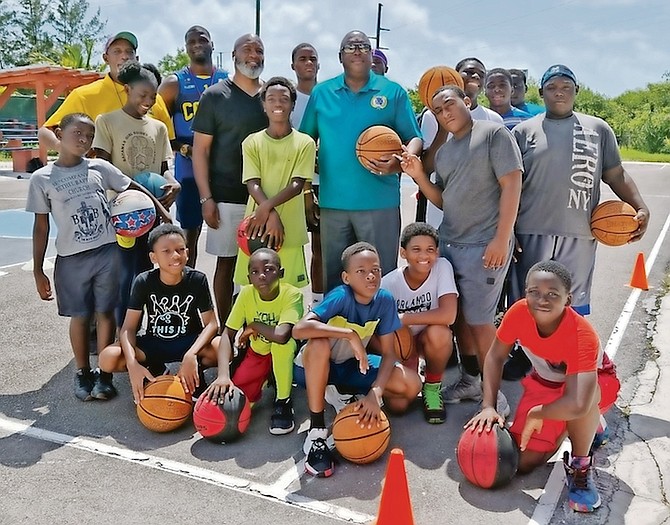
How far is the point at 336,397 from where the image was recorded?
443cm

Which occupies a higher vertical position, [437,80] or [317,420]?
[437,80]

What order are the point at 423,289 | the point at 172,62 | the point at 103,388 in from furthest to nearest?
the point at 172,62, the point at 103,388, the point at 423,289

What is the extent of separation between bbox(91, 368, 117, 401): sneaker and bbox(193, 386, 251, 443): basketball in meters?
0.98

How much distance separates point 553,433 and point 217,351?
2.20 metres

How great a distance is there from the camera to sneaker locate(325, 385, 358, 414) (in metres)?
4.41

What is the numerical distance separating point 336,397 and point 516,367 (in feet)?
5.36

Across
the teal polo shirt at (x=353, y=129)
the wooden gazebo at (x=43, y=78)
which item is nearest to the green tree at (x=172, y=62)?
the wooden gazebo at (x=43, y=78)

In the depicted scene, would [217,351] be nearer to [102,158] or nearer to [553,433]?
[102,158]

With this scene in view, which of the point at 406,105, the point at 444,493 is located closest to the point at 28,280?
the point at 406,105

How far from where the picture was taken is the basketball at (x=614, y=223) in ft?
14.1

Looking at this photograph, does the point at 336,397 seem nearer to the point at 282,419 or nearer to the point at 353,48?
the point at 282,419

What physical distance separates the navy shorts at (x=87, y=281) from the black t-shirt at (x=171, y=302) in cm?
35

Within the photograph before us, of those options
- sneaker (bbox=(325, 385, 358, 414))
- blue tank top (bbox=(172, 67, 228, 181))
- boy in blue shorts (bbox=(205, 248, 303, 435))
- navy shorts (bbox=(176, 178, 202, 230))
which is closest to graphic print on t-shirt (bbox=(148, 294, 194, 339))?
boy in blue shorts (bbox=(205, 248, 303, 435))

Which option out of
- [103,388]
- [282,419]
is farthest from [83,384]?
[282,419]
